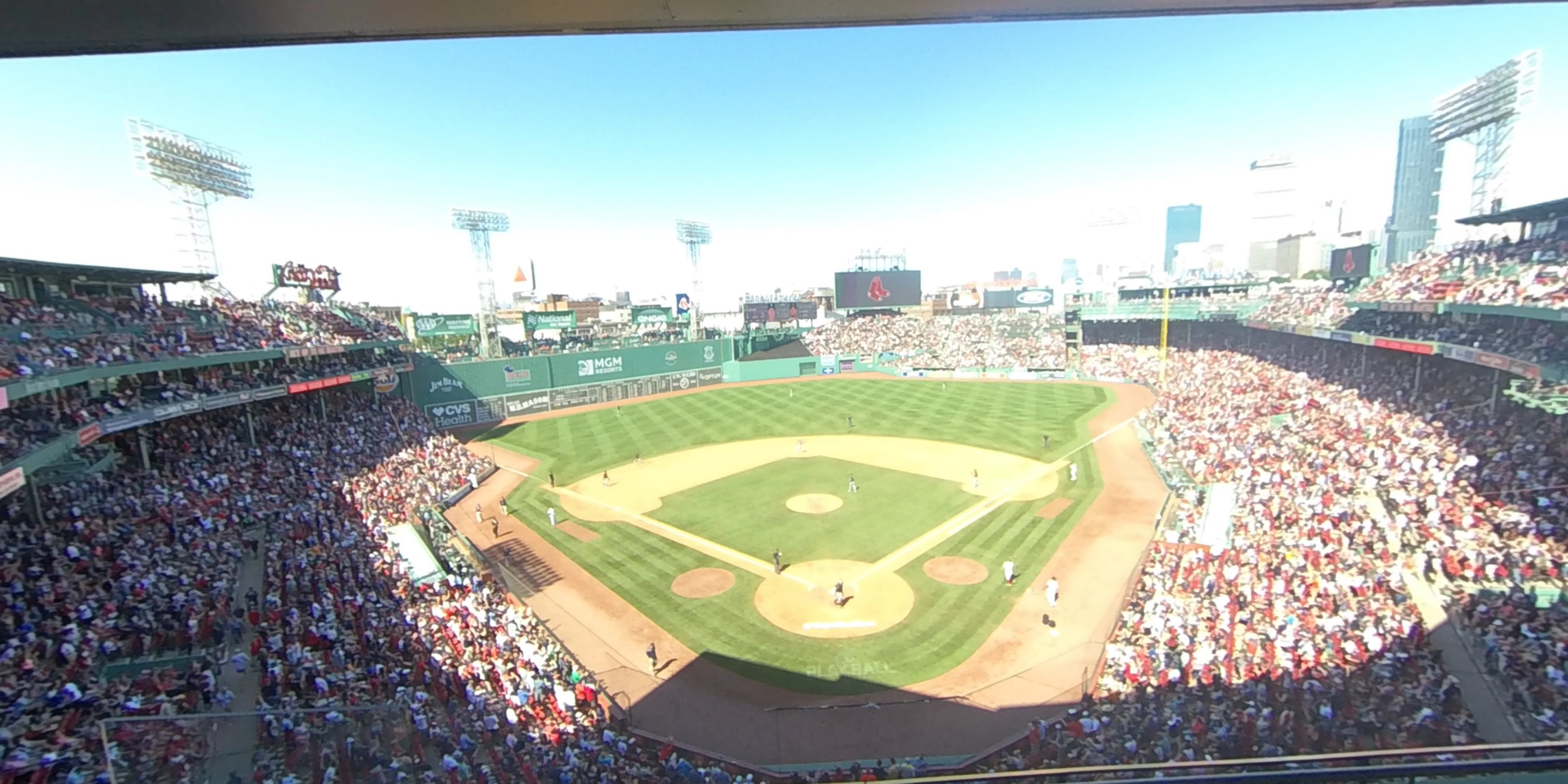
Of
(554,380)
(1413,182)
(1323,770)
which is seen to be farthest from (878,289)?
(1413,182)

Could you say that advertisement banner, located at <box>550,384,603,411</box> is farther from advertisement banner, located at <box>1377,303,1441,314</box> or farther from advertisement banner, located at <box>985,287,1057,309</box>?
advertisement banner, located at <box>1377,303,1441,314</box>

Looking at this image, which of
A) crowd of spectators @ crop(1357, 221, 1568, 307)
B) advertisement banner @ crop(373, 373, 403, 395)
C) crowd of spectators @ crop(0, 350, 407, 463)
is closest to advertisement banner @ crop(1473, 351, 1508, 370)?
crowd of spectators @ crop(1357, 221, 1568, 307)

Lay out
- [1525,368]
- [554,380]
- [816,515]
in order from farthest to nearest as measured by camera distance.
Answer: [554,380] → [816,515] → [1525,368]

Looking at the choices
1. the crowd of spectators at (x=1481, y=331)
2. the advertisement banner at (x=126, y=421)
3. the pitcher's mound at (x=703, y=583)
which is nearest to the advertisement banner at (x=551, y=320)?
the advertisement banner at (x=126, y=421)

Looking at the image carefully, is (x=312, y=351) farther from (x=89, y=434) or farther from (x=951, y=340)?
(x=951, y=340)

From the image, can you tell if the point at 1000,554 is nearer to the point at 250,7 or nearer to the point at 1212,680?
the point at 1212,680
